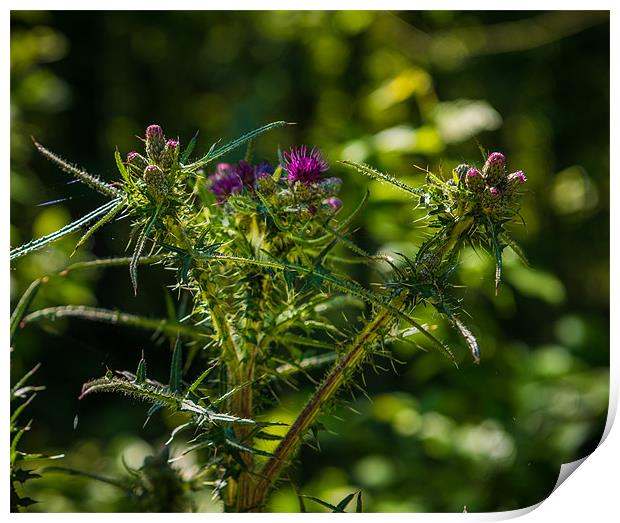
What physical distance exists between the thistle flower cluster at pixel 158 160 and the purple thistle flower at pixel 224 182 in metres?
0.09

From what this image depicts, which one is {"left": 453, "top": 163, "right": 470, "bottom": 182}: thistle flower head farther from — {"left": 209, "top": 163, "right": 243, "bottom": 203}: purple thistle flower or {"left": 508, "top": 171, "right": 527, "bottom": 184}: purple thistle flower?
{"left": 209, "top": 163, "right": 243, "bottom": 203}: purple thistle flower

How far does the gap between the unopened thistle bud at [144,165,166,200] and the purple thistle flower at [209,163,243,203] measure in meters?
0.10

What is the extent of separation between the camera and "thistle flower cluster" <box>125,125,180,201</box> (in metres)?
0.47

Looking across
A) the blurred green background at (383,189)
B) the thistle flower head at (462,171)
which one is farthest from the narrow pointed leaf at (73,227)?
the blurred green background at (383,189)

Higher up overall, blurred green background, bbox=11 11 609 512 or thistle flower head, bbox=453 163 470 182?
blurred green background, bbox=11 11 609 512

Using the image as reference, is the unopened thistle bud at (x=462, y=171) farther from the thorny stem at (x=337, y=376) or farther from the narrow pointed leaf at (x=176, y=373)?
the narrow pointed leaf at (x=176, y=373)

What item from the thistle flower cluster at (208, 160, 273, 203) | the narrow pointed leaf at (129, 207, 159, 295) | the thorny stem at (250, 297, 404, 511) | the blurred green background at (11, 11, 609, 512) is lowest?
the thorny stem at (250, 297, 404, 511)

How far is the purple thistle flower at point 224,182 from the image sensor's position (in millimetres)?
569

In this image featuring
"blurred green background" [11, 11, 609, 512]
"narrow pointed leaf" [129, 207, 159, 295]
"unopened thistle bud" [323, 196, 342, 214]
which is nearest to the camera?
"narrow pointed leaf" [129, 207, 159, 295]

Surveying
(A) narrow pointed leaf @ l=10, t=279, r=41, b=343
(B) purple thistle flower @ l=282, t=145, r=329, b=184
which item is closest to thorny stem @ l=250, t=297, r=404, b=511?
(B) purple thistle flower @ l=282, t=145, r=329, b=184

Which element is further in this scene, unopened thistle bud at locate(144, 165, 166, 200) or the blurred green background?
the blurred green background

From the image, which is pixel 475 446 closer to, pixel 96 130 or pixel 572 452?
pixel 572 452

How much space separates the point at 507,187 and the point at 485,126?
764 mm
